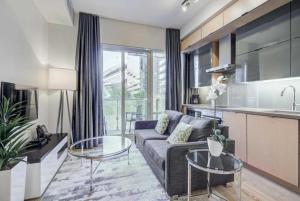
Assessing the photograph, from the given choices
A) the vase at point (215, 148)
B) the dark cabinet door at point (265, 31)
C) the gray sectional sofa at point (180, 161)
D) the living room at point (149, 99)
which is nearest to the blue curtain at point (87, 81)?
the living room at point (149, 99)

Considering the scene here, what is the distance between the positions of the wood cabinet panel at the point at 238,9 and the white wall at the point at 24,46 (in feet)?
10.1

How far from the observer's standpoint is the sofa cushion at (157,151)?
79.7 inches

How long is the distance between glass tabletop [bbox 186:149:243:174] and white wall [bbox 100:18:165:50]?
10.6ft

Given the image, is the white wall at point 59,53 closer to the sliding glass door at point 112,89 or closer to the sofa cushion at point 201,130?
the sliding glass door at point 112,89

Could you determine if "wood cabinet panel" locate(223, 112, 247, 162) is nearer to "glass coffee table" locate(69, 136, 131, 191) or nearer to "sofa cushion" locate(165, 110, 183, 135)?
"sofa cushion" locate(165, 110, 183, 135)

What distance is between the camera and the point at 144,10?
3.62 metres

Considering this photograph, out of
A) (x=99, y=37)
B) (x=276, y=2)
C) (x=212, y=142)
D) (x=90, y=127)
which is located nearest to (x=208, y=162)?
(x=212, y=142)

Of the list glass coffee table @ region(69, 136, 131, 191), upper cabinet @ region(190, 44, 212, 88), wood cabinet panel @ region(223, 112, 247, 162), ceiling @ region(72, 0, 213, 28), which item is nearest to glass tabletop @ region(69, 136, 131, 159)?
glass coffee table @ region(69, 136, 131, 191)

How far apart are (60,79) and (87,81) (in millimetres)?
597

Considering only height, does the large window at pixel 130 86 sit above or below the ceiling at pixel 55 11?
below

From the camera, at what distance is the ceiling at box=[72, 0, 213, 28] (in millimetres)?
3326

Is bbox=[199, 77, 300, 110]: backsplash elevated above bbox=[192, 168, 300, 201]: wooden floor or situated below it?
above

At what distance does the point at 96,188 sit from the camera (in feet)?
7.02

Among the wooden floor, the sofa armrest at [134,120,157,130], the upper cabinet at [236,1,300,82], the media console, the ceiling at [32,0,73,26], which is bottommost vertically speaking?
the wooden floor
